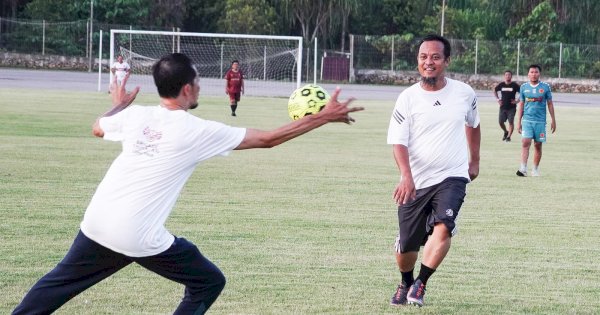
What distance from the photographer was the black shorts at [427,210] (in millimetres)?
8469

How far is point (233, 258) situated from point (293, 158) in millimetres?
11303

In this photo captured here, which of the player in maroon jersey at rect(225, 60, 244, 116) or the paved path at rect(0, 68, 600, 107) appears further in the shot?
the paved path at rect(0, 68, 600, 107)

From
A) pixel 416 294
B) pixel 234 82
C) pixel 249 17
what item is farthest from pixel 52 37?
pixel 416 294

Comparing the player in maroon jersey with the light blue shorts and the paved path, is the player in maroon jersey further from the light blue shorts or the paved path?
the light blue shorts

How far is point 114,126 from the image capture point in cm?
637

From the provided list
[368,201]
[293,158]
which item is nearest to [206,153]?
[368,201]

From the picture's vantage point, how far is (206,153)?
625 cm

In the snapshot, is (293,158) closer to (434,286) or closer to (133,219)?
(434,286)

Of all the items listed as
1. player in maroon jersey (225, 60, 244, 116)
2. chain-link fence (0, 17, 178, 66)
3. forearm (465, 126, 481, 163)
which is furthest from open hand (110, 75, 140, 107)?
chain-link fence (0, 17, 178, 66)

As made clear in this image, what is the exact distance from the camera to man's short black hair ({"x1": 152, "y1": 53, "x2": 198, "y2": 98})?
20.6 feet

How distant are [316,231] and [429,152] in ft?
12.3

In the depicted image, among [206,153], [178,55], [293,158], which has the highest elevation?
[178,55]

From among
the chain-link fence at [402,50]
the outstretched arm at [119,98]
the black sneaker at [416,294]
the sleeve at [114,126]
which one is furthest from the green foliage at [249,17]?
the sleeve at [114,126]

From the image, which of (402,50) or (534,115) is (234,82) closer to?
(534,115)
